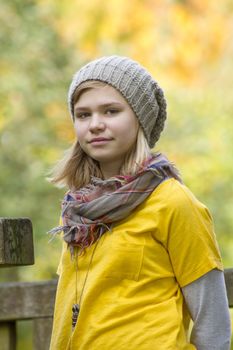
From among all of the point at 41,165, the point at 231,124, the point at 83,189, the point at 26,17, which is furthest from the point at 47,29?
the point at 83,189

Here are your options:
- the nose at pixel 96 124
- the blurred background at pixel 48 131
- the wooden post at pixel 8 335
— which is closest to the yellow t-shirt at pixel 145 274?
the nose at pixel 96 124

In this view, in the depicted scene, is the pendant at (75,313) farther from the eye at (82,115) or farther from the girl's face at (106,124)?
the eye at (82,115)

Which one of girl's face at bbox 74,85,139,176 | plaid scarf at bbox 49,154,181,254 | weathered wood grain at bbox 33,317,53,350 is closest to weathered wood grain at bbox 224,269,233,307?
plaid scarf at bbox 49,154,181,254

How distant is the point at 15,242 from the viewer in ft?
8.10

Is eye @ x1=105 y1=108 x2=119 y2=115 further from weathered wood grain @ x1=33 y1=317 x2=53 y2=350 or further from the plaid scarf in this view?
weathered wood grain @ x1=33 y1=317 x2=53 y2=350

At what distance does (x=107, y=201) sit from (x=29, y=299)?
2.17 feet

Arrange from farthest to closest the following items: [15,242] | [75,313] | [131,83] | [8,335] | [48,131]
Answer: [48,131] → [8,335] → [131,83] → [75,313] → [15,242]

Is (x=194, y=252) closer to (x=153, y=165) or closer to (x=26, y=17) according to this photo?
(x=153, y=165)

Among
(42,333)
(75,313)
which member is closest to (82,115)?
(75,313)

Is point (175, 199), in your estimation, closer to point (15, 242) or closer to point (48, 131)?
point (15, 242)

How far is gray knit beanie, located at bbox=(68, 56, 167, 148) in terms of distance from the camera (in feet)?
8.79

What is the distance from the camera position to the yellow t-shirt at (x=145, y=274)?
8.20ft

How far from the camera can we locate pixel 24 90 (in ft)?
34.4

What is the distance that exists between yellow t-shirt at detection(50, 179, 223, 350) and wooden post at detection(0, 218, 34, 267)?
0.61 feet
